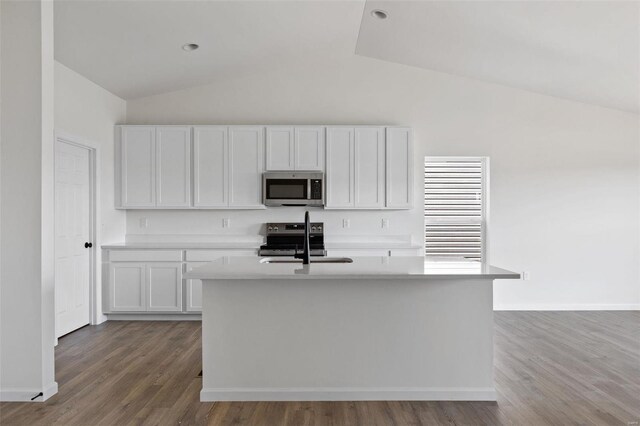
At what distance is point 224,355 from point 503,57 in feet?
13.1

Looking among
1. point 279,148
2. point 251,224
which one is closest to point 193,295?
point 251,224

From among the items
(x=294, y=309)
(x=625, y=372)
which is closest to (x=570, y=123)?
(x=625, y=372)

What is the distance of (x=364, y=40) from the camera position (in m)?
5.05

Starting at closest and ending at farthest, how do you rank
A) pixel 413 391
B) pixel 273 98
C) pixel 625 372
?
pixel 413 391 → pixel 625 372 → pixel 273 98

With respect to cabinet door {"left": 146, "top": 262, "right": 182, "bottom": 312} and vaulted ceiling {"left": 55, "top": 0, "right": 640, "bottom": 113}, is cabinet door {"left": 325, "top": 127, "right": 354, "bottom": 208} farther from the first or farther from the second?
cabinet door {"left": 146, "top": 262, "right": 182, "bottom": 312}

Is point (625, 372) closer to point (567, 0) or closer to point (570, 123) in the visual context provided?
point (567, 0)

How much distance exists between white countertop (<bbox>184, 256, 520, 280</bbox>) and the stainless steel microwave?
2.13 m

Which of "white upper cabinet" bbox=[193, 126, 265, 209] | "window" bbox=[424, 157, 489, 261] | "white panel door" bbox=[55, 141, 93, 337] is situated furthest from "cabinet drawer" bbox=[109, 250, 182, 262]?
"window" bbox=[424, 157, 489, 261]

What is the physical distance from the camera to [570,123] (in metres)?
5.48

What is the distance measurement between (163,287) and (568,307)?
4.74 m

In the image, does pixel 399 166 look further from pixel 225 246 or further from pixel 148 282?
pixel 148 282

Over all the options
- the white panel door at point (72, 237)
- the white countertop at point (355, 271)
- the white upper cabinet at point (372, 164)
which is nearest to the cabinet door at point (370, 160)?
the white upper cabinet at point (372, 164)

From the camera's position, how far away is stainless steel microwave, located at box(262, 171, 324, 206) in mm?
5148

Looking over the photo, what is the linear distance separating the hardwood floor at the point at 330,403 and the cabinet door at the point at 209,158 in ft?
5.63
